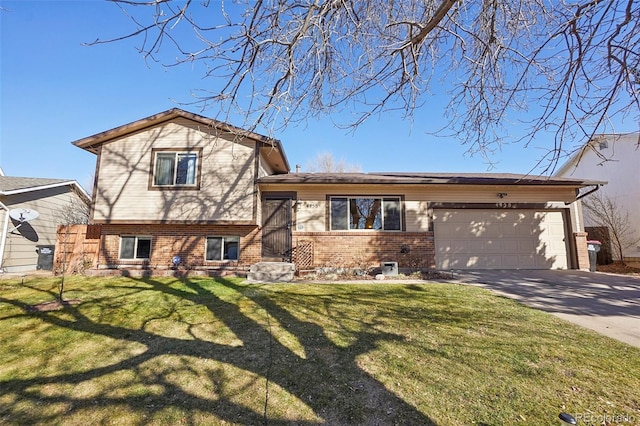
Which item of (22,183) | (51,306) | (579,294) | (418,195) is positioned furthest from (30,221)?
(579,294)

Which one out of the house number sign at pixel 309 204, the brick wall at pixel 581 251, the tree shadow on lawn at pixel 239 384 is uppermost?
the house number sign at pixel 309 204

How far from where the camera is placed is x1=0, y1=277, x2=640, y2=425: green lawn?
255 centimetres

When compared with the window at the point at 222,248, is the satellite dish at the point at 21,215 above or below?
above

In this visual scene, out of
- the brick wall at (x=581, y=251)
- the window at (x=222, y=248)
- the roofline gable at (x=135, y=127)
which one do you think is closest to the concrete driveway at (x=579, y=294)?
the brick wall at (x=581, y=251)

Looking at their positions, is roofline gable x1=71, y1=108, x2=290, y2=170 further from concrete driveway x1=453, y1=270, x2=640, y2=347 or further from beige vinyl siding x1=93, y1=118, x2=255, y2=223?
concrete driveway x1=453, y1=270, x2=640, y2=347

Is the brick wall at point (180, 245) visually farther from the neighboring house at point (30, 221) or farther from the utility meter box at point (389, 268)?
the utility meter box at point (389, 268)

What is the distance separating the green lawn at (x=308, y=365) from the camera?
8.36 feet

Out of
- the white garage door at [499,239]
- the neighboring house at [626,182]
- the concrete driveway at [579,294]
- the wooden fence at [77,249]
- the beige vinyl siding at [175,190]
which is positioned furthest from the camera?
the neighboring house at [626,182]

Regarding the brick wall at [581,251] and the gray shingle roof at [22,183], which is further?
the gray shingle roof at [22,183]

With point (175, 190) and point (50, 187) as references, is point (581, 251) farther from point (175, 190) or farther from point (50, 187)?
point (50, 187)

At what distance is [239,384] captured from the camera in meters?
3.01

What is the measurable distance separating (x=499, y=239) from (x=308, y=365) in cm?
963

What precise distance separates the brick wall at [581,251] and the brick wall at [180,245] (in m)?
11.2

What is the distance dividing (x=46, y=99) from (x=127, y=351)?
23.6 ft
